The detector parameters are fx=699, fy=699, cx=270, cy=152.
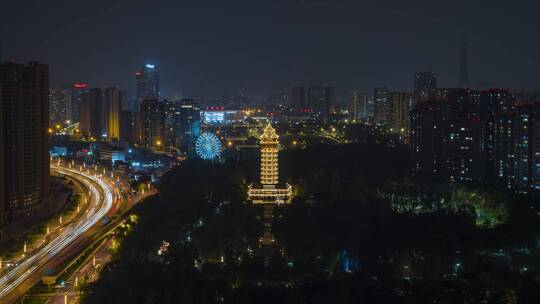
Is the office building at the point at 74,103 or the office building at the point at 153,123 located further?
the office building at the point at 74,103

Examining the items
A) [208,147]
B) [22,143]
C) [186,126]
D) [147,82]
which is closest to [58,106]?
[147,82]

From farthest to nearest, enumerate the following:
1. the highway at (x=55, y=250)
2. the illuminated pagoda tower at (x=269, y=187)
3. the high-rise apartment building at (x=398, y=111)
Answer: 1. the high-rise apartment building at (x=398, y=111)
2. the illuminated pagoda tower at (x=269, y=187)
3. the highway at (x=55, y=250)

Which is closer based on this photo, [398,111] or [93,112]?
[398,111]

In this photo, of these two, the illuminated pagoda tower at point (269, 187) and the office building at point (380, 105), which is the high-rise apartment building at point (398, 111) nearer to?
the office building at point (380, 105)

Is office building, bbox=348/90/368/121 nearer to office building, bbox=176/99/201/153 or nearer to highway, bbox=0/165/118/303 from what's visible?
office building, bbox=176/99/201/153

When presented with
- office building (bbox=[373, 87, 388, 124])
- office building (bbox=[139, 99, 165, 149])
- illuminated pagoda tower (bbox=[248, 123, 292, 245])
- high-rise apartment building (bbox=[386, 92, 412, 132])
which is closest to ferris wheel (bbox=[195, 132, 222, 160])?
illuminated pagoda tower (bbox=[248, 123, 292, 245])

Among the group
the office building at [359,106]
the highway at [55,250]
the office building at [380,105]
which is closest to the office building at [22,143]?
the highway at [55,250]

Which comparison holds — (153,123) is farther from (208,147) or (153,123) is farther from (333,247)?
(333,247)
